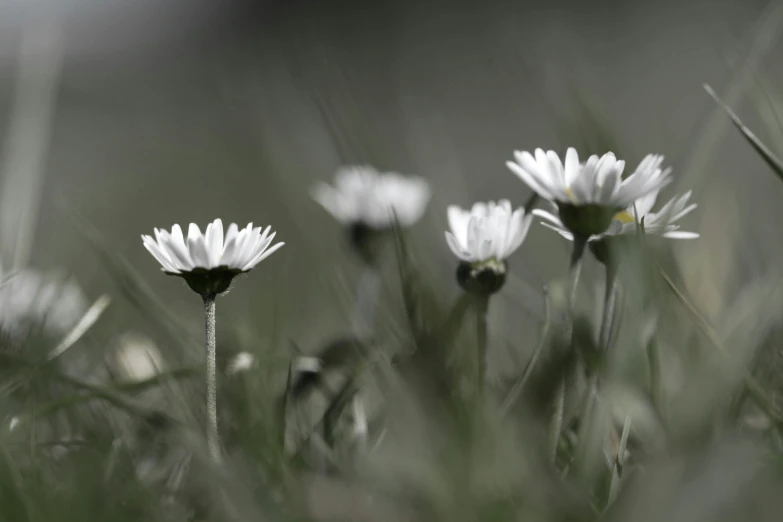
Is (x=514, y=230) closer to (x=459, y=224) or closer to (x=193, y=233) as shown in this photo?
(x=459, y=224)

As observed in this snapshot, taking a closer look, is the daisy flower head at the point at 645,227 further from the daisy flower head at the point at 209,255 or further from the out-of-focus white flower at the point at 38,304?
the out-of-focus white flower at the point at 38,304

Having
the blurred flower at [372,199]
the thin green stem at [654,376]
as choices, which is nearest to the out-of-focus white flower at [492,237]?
the thin green stem at [654,376]

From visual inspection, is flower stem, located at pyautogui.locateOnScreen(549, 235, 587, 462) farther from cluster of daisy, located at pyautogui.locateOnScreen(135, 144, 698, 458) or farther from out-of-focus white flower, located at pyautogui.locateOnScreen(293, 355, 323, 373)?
out-of-focus white flower, located at pyautogui.locateOnScreen(293, 355, 323, 373)

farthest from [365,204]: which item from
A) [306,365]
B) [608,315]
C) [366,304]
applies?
[608,315]

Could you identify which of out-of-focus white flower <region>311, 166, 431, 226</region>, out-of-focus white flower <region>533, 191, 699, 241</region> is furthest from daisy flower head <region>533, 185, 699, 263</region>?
out-of-focus white flower <region>311, 166, 431, 226</region>

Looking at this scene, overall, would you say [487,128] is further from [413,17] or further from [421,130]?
[421,130]

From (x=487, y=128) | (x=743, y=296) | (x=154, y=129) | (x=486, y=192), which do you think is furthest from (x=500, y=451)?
(x=154, y=129)

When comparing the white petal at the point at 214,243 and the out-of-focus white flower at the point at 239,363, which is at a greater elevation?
the white petal at the point at 214,243
